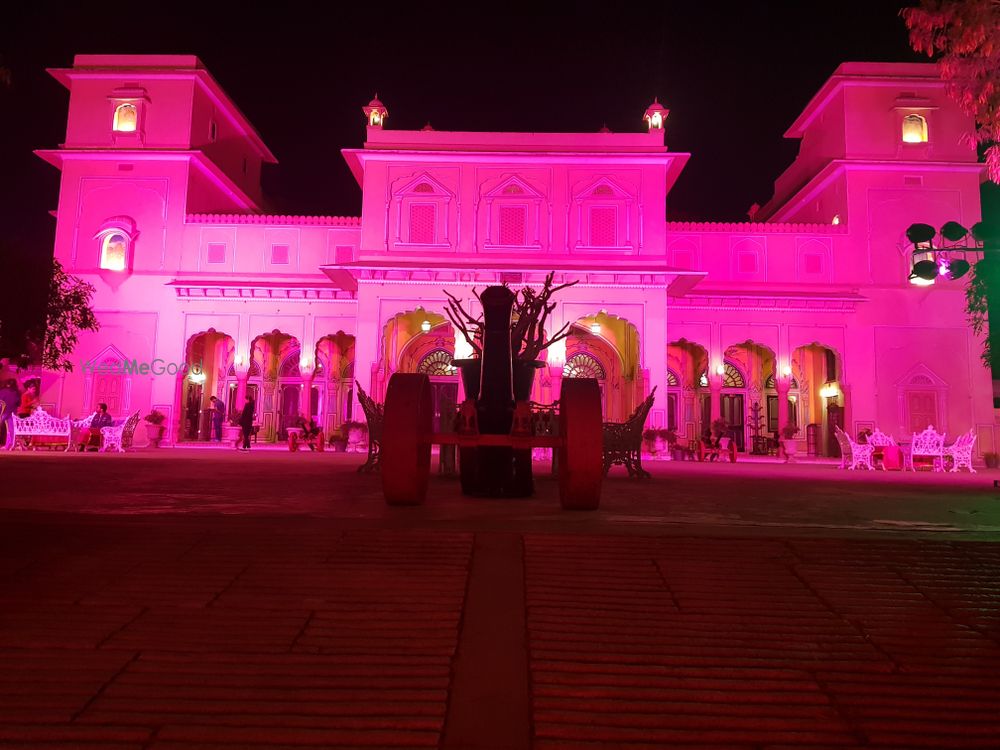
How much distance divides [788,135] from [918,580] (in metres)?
30.1

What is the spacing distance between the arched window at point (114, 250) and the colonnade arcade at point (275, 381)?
379 cm

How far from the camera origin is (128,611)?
379 centimetres

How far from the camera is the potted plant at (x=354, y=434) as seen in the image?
22.1 meters

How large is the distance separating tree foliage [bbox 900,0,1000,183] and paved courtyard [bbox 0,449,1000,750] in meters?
7.01

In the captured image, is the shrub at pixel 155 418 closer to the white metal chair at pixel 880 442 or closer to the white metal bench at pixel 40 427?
the white metal bench at pixel 40 427

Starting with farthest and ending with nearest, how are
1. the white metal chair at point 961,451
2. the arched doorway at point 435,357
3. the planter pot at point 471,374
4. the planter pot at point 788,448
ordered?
1. the arched doorway at point 435,357
2. the planter pot at point 788,448
3. the white metal chair at point 961,451
4. the planter pot at point 471,374

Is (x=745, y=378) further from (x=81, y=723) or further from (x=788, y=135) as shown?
(x=81, y=723)

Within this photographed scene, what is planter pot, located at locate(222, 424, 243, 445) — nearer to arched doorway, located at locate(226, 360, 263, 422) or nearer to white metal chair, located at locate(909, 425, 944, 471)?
arched doorway, located at locate(226, 360, 263, 422)

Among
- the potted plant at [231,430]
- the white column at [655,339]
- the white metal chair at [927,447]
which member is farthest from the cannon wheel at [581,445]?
the potted plant at [231,430]

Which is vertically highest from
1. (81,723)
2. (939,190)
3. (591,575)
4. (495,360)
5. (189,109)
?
(189,109)

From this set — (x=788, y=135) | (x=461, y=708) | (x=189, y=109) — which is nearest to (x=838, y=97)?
(x=788, y=135)

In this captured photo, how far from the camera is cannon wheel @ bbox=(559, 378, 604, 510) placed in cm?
623

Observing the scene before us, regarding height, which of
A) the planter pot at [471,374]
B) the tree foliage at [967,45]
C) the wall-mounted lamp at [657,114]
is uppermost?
the wall-mounted lamp at [657,114]

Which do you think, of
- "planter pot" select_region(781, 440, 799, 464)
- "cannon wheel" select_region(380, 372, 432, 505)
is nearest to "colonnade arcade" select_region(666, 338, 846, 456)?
"planter pot" select_region(781, 440, 799, 464)
